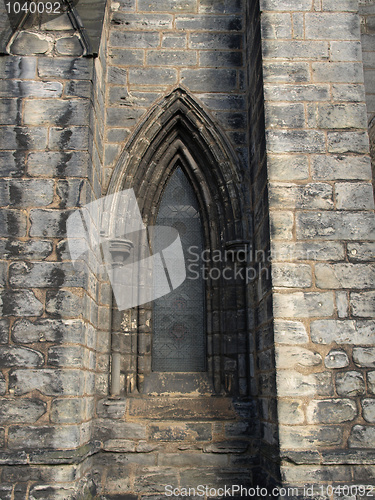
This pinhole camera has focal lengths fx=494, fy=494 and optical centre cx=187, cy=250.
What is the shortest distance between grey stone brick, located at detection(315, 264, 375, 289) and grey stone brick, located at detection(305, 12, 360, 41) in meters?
1.93

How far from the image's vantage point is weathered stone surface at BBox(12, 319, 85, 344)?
3498mm

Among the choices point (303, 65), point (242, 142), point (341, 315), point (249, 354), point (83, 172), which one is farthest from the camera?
point (242, 142)

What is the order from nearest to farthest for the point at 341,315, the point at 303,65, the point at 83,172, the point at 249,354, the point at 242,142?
1. the point at 341,315
2. the point at 83,172
3. the point at 303,65
4. the point at 249,354
5. the point at 242,142

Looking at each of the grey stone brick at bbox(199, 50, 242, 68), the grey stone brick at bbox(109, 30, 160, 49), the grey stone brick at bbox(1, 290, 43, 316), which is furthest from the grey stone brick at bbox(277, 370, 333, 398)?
the grey stone brick at bbox(109, 30, 160, 49)

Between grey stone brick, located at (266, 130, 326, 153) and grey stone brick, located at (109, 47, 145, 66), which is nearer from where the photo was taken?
grey stone brick, located at (266, 130, 326, 153)

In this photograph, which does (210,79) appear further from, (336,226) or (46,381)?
(46,381)

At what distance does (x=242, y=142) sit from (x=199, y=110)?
1.71 ft

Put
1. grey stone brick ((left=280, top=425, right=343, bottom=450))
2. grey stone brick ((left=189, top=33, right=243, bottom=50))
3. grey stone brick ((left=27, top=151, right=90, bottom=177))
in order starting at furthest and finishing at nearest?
grey stone brick ((left=189, top=33, right=243, bottom=50)), grey stone brick ((left=27, top=151, right=90, bottom=177)), grey stone brick ((left=280, top=425, right=343, bottom=450))

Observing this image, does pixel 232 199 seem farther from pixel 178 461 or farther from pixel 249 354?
pixel 178 461

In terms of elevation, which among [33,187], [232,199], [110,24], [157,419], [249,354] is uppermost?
[110,24]

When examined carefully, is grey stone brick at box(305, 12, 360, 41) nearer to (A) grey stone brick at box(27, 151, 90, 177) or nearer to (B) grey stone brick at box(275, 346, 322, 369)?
(A) grey stone brick at box(27, 151, 90, 177)

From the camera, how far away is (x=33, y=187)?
12.3ft

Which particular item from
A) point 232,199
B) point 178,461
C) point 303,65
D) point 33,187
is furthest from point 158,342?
point 303,65

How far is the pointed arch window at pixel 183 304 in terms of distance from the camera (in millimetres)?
4535
